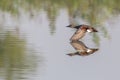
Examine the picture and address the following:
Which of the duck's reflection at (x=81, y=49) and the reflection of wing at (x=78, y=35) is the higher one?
the reflection of wing at (x=78, y=35)

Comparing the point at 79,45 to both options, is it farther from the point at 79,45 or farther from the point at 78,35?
the point at 78,35

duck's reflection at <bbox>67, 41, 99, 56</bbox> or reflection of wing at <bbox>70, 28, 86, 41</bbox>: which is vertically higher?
reflection of wing at <bbox>70, 28, 86, 41</bbox>

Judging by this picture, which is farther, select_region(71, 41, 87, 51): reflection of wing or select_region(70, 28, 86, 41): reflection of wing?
select_region(70, 28, 86, 41): reflection of wing

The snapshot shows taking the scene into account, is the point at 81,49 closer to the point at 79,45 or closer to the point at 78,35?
the point at 79,45

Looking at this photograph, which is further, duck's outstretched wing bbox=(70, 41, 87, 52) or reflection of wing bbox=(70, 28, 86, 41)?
reflection of wing bbox=(70, 28, 86, 41)

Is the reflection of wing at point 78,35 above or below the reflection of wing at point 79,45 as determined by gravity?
above

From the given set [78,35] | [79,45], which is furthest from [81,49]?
[78,35]

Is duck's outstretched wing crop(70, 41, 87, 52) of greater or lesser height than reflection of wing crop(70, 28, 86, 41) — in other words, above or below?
below

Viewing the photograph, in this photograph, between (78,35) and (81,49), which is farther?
(78,35)

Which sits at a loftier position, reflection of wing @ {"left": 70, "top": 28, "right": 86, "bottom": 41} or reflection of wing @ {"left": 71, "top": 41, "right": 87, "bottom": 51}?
reflection of wing @ {"left": 70, "top": 28, "right": 86, "bottom": 41}

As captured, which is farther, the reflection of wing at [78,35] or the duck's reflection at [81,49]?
the reflection of wing at [78,35]

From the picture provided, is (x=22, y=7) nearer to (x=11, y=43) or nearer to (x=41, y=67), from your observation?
(x=11, y=43)

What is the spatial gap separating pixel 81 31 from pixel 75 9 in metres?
0.59

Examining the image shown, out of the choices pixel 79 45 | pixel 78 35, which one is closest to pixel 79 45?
pixel 79 45
